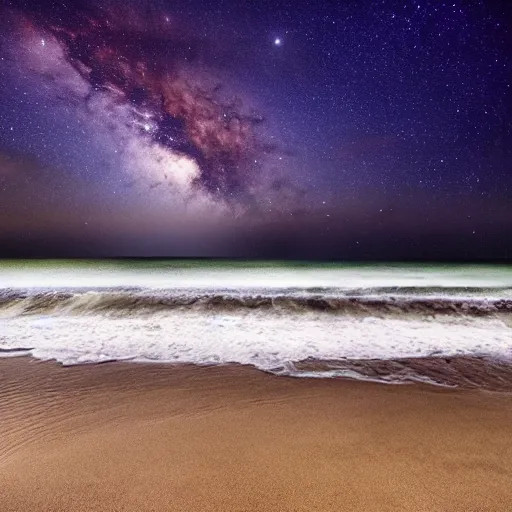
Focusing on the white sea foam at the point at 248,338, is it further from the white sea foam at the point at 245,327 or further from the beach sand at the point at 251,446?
the beach sand at the point at 251,446

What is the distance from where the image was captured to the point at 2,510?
265 centimetres

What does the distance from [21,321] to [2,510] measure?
10.7 metres

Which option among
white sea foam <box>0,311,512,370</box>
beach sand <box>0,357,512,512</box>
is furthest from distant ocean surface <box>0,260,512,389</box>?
beach sand <box>0,357,512,512</box>

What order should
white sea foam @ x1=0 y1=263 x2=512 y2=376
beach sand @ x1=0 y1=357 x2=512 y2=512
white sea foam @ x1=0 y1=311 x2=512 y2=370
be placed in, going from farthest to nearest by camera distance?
white sea foam @ x1=0 y1=263 x2=512 y2=376 → white sea foam @ x1=0 y1=311 x2=512 y2=370 → beach sand @ x1=0 y1=357 x2=512 y2=512

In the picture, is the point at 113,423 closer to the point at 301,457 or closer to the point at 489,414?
the point at 301,457

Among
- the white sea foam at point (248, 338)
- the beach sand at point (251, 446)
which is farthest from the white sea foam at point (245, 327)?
the beach sand at point (251, 446)

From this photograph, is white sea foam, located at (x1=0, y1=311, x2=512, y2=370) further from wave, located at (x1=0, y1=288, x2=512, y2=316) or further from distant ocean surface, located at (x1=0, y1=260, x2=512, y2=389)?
wave, located at (x1=0, y1=288, x2=512, y2=316)

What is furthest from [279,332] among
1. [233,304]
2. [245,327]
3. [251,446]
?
[251,446]

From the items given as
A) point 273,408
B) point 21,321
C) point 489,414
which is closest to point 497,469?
point 489,414

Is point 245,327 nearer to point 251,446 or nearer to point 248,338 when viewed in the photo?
point 248,338

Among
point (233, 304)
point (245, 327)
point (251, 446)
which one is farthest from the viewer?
point (233, 304)

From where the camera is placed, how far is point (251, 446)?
3619mm

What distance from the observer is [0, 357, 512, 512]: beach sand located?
2.81m

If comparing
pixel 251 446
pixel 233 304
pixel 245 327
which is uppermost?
pixel 251 446
